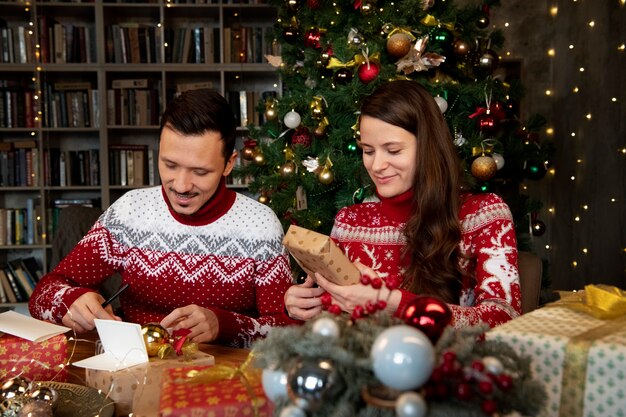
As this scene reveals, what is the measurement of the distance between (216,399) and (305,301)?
2.41 ft

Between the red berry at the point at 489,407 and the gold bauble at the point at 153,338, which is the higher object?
the red berry at the point at 489,407

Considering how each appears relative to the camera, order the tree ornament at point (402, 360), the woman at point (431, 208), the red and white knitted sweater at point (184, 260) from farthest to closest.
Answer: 1. the red and white knitted sweater at point (184, 260)
2. the woman at point (431, 208)
3. the tree ornament at point (402, 360)

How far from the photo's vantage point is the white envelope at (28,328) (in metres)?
1.17

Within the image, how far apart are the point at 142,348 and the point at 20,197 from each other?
4409mm

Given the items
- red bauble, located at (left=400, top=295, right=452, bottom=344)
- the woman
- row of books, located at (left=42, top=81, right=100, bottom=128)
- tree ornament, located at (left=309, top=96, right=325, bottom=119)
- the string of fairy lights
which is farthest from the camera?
row of books, located at (left=42, top=81, right=100, bottom=128)

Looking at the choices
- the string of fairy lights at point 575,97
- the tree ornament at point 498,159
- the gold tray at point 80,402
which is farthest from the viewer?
the string of fairy lights at point 575,97

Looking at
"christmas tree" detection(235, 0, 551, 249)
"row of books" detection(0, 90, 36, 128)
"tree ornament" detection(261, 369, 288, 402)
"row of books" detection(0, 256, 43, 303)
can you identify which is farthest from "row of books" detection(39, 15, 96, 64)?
"tree ornament" detection(261, 369, 288, 402)

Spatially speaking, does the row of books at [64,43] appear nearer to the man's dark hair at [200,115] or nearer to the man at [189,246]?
the man at [189,246]

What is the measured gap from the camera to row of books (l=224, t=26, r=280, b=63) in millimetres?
4863

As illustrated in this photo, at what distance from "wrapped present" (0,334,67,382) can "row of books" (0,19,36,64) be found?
4148 mm

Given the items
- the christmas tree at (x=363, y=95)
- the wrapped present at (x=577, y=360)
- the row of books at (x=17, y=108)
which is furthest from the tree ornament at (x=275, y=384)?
the row of books at (x=17, y=108)

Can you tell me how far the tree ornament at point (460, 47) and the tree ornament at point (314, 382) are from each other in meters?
2.33

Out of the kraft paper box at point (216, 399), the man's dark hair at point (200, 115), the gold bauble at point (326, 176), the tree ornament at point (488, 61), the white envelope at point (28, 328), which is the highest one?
the tree ornament at point (488, 61)

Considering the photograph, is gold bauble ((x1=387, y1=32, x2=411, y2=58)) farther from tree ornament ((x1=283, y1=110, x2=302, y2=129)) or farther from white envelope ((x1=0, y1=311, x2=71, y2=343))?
white envelope ((x1=0, y1=311, x2=71, y2=343))
